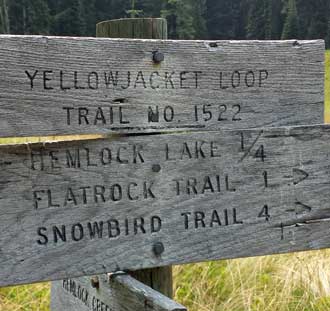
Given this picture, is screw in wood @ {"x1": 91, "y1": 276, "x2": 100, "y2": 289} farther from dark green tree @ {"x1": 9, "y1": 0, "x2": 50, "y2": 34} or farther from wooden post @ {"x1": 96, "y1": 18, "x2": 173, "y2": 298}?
dark green tree @ {"x1": 9, "y1": 0, "x2": 50, "y2": 34}

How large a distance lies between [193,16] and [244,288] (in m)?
50.2

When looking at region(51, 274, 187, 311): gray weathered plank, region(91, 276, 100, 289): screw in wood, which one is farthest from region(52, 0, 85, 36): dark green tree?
region(91, 276, 100, 289): screw in wood

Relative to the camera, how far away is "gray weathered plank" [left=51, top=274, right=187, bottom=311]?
167cm

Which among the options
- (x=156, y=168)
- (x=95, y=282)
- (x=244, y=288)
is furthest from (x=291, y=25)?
(x=156, y=168)

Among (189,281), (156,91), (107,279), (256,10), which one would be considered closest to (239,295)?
(189,281)

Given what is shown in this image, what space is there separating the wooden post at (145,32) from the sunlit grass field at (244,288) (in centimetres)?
114

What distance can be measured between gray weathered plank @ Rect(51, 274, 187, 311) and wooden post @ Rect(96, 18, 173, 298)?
0.12 m

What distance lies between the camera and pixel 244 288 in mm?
3490

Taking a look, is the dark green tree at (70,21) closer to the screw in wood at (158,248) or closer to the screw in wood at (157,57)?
the screw in wood at (157,57)

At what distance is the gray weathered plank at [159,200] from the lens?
1667 mm

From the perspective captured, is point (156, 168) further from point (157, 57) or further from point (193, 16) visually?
point (193, 16)

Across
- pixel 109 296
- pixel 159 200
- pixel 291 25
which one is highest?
pixel 159 200

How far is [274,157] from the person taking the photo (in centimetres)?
193

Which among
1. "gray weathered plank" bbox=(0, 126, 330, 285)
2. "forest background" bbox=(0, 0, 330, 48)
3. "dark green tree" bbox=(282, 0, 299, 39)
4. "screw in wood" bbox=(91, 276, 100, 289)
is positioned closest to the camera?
"gray weathered plank" bbox=(0, 126, 330, 285)
